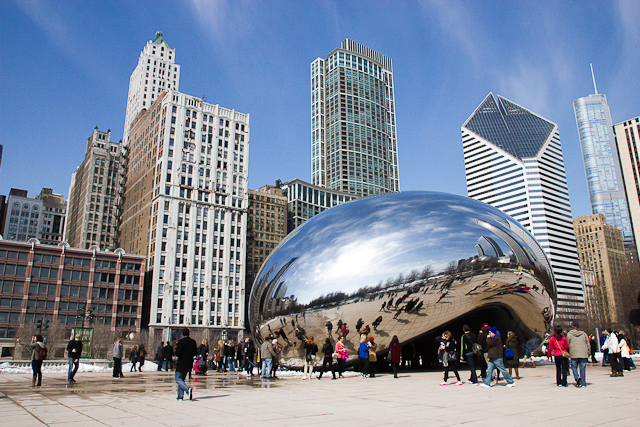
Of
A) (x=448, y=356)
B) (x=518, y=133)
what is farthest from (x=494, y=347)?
(x=518, y=133)

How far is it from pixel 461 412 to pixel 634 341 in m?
76.2

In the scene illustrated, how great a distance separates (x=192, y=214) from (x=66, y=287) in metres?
26.9

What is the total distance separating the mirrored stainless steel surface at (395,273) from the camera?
15953 mm

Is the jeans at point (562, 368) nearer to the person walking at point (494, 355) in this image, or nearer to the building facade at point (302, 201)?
the person walking at point (494, 355)

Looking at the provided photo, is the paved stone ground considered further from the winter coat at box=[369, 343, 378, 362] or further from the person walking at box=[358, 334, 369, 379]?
the winter coat at box=[369, 343, 378, 362]

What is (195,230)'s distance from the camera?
99.9 metres

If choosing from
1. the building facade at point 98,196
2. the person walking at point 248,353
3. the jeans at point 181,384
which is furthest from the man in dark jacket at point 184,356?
the building facade at point 98,196

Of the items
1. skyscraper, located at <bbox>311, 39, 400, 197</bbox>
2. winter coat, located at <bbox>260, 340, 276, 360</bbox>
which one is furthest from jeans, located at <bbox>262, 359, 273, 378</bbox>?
skyscraper, located at <bbox>311, 39, 400, 197</bbox>

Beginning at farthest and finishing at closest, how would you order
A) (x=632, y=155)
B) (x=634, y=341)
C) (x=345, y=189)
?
(x=345, y=189)
(x=632, y=155)
(x=634, y=341)

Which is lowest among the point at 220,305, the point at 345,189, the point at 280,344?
the point at 280,344

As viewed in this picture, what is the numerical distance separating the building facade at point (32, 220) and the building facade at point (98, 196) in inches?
1376

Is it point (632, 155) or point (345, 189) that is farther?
point (345, 189)

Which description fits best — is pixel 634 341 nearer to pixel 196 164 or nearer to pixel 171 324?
pixel 171 324

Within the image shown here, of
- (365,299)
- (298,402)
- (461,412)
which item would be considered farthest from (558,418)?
(365,299)
